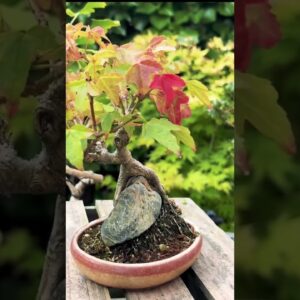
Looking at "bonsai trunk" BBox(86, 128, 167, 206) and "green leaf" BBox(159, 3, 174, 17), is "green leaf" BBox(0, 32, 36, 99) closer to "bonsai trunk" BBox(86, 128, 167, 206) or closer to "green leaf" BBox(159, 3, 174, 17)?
"bonsai trunk" BBox(86, 128, 167, 206)

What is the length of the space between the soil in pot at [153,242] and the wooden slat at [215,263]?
0.22ft

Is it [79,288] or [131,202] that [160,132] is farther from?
[79,288]

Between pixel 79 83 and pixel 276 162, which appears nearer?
pixel 276 162

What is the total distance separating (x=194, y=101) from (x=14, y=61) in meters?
1.59

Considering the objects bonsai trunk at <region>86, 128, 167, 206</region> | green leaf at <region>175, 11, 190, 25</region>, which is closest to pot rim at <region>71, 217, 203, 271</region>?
bonsai trunk at <region>86, 128, 167, 206</region>

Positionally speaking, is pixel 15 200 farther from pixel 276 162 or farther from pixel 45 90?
pixel 276 162

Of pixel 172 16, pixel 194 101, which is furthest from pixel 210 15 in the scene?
pixel 194 101

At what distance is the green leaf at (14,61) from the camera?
24.8 inches

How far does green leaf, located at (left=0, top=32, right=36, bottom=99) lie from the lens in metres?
0.63

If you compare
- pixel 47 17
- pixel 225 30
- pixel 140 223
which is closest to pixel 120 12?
pixel 225 30

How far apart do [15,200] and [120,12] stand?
205 centimetres

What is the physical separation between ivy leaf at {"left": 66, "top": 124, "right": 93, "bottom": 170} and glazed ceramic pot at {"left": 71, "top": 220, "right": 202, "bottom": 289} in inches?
8.7

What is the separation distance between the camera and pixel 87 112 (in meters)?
1.02

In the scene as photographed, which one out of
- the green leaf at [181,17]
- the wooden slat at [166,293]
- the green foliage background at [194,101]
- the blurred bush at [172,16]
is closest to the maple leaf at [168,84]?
the wooden slat at [166,293]
